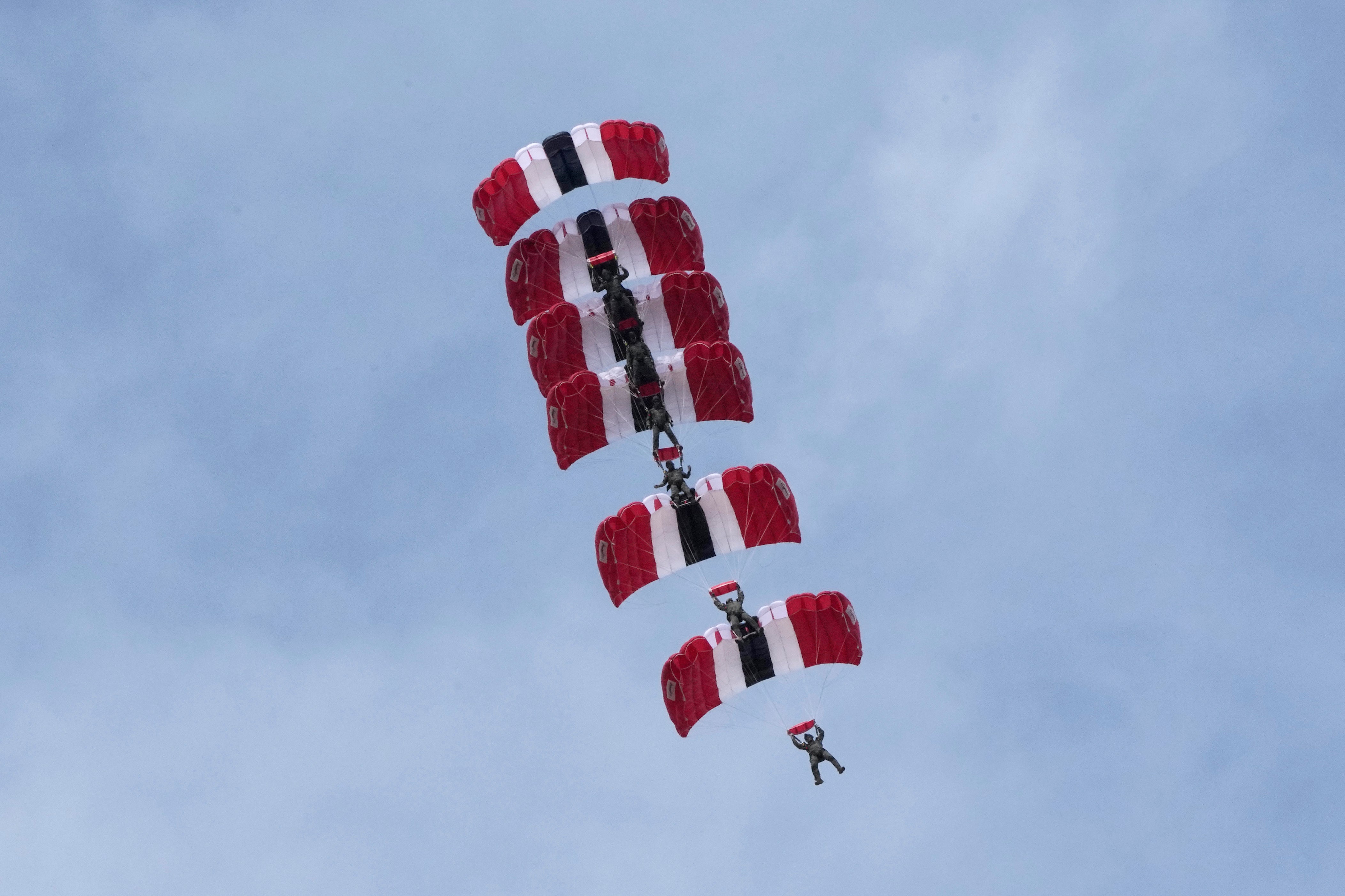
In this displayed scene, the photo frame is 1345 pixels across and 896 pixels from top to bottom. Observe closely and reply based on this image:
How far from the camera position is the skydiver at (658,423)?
34031mm

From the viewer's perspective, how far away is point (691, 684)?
34531 millimetres

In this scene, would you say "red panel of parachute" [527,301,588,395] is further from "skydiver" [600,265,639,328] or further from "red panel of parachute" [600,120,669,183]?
"red panel of parachute" [600,120,669,183]

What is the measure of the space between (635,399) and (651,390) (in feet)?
1.90

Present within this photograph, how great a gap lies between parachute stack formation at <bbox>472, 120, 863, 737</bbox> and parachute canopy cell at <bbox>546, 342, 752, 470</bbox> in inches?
1.3

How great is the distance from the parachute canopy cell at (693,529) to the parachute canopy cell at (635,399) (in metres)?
1.75

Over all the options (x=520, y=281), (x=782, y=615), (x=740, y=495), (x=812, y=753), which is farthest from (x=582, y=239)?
(x=812, y=753)

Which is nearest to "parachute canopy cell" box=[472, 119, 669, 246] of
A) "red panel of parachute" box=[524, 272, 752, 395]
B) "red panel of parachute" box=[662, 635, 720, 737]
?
"red panel of parachute" box=[524, 272, 752, 395]

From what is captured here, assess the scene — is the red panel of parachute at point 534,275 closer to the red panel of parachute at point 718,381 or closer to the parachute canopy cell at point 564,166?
the parachute canopy cell at point 564,166

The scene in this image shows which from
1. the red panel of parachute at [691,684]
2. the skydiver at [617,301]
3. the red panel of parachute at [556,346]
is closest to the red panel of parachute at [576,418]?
the red panel of parachute at [556,346]

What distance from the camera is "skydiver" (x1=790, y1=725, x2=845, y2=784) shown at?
32.9 m

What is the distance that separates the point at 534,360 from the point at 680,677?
8.02m

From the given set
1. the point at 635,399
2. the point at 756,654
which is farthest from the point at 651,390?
the point at 756,654

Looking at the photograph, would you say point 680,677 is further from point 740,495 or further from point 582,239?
point 582,239

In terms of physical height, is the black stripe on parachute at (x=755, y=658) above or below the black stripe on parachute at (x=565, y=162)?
below
